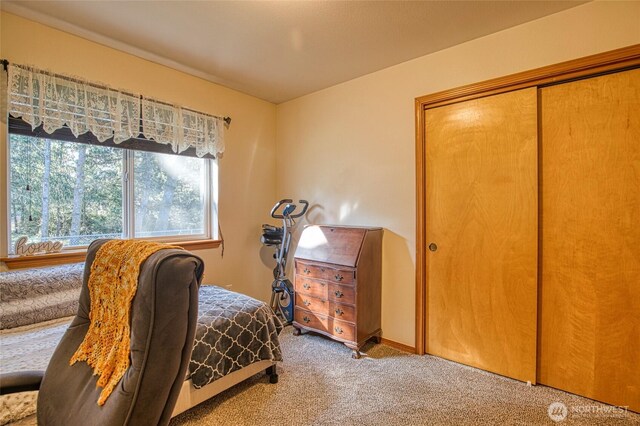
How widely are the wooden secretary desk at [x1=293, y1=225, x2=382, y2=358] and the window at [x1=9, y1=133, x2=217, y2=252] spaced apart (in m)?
1.14

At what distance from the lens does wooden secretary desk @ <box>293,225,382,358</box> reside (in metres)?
2.49

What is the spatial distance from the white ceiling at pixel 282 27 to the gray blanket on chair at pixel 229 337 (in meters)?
1.94

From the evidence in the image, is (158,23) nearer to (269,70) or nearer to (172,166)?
(269,70)

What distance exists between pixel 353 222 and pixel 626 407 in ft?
7.19

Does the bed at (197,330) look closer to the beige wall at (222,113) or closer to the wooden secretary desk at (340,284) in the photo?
the beige wall at (222,113)

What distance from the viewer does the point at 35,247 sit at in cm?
207

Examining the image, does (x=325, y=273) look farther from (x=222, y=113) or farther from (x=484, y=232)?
(x=222, y=113)

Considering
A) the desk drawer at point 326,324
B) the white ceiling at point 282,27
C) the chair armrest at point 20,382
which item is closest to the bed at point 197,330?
the chair armrest at point 20,382

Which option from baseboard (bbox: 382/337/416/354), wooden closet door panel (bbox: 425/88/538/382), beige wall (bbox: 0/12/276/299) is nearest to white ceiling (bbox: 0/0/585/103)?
beige wall (bbox: 0/12/276/299)

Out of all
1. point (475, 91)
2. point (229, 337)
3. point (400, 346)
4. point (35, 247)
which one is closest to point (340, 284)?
point (400, 346)

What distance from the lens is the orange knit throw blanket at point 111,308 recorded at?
814 millimetres

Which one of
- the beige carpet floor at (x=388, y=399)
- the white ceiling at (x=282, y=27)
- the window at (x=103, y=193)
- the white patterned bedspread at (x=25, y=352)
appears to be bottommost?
the beige carpet floor at (x=388, y=399)

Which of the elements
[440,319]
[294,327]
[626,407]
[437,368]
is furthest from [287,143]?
[626,407]

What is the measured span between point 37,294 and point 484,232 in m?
3.05
